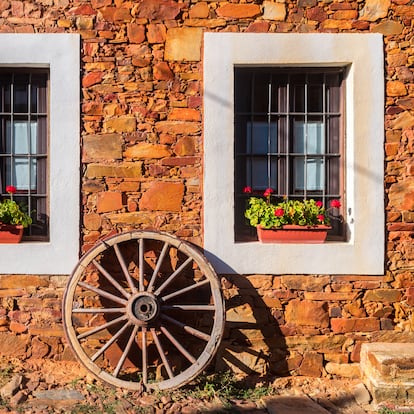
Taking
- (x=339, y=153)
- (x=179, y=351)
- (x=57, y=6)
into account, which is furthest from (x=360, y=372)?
(x=57, y=6)

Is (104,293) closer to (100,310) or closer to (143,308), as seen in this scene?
(100,310)

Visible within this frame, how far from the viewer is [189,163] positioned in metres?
3.83

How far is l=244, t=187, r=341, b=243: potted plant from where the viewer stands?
378cm

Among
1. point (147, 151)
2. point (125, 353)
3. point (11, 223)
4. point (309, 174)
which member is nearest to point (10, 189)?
point (11, 223)

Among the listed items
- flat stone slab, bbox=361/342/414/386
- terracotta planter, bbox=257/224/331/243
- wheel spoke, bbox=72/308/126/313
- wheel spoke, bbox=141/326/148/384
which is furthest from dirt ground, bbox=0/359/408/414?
terracotta planter, bbox=257/224/331/243

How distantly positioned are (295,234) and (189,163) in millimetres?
1023

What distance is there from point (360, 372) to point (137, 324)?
1809 millimetres

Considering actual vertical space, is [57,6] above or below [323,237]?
above

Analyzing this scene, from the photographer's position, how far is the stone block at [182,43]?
3.81 meters

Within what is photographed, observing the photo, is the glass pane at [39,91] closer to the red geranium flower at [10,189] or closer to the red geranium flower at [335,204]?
the red geranium flower at [10,189]

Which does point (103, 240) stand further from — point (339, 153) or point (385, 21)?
point (385, 21)

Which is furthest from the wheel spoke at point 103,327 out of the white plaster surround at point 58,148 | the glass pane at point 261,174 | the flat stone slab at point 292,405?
the glass pane at point 261,174

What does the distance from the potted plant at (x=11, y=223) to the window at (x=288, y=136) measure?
1.76 metres

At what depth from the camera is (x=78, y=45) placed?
3.78 meters
